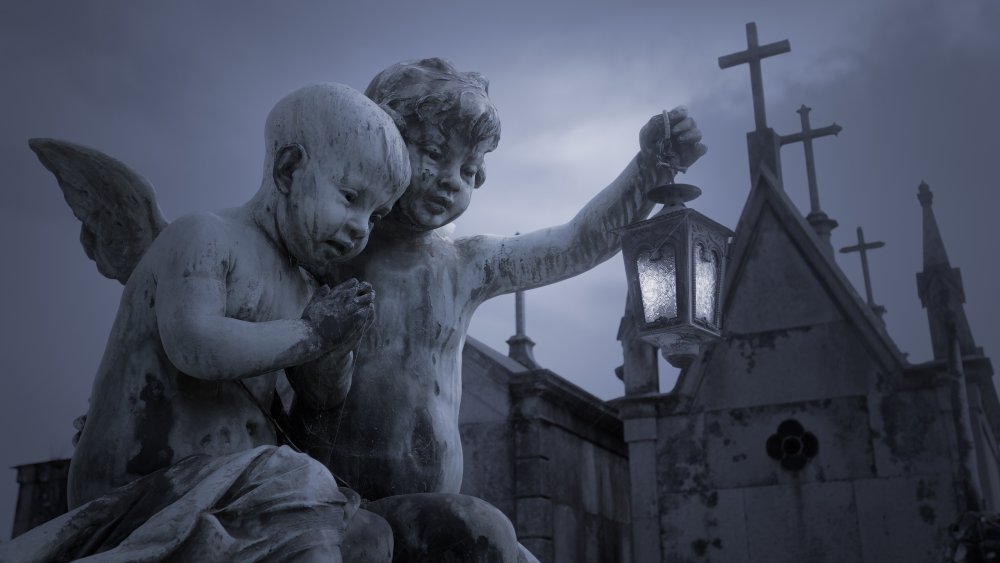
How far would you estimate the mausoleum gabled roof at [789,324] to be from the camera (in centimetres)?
1052

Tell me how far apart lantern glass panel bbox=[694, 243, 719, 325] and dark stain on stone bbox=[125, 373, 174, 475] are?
1.50 metres

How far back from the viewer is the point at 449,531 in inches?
85.6

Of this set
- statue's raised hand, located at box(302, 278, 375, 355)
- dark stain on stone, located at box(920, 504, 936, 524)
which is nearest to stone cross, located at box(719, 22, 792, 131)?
dark stain on stone, located at box(920, 504, 936, 524)

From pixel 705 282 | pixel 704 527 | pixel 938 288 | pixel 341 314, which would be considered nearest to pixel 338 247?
pixel 341 314

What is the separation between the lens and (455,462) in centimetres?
258

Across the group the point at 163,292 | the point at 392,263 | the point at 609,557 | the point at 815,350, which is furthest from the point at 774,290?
the point at 163,292

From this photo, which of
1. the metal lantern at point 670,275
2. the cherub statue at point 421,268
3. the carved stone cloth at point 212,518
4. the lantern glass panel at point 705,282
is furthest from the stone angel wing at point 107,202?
the lantern glass panel at point 705,282

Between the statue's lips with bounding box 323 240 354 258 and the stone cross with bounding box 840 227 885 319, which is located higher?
the stone cross with bounding box 840 227 885 319

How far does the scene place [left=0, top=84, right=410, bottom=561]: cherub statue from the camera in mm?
1775

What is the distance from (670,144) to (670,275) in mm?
379

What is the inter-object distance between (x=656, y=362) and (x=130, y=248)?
9.32 metres

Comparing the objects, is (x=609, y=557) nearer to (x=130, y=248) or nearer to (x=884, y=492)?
(x=884, y=492)

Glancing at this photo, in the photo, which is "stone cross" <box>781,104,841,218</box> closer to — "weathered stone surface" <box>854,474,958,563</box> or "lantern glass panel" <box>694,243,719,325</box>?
"weathered stone surface" <box>854,474,958,563</box>

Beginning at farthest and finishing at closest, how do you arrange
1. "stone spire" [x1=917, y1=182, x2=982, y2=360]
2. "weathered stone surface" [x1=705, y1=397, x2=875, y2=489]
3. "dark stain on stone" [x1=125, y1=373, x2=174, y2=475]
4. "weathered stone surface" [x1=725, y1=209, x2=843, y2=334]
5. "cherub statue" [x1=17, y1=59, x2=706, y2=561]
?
"stone spire" [x1=917, y1=182, x2=982, y2=360], "weathered stone surface" [x1=725, y1=209, x2=843, y2=334], "weathered stone surface" [x1=705, y1=397, x2=875, y2=489], "cherub statue" [x1=17, y1=59, x2=706, y2=561], "dark stain on stone" [x1=125, y1=373, x2=174, y2=475]
